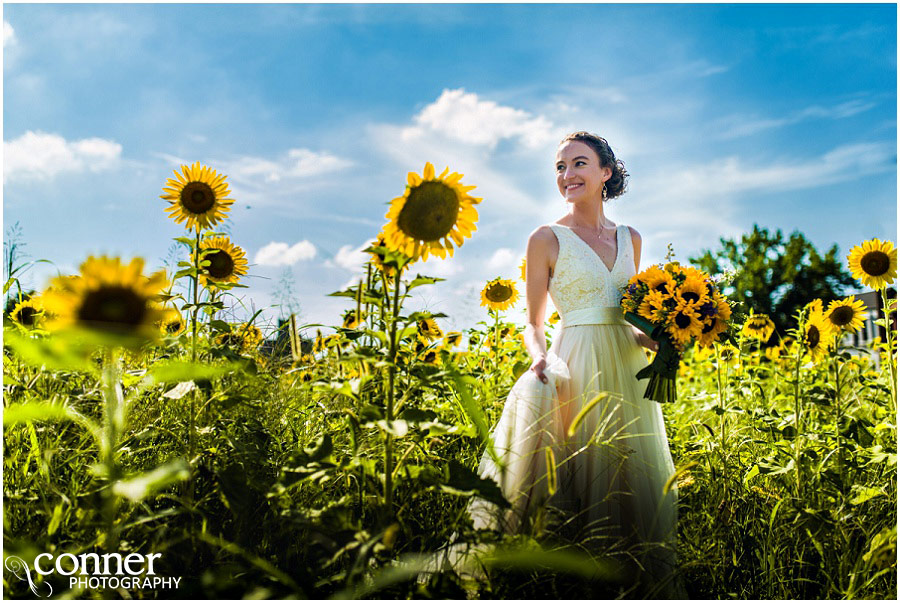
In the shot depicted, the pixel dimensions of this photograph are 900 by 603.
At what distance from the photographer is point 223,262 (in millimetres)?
2855

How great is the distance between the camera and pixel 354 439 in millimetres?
1969

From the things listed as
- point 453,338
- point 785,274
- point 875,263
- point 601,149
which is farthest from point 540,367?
point 785,274

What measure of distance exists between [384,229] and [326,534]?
97 cm

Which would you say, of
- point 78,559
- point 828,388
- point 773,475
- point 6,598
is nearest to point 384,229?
point 78,559

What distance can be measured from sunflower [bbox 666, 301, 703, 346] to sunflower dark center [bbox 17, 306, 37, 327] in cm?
351

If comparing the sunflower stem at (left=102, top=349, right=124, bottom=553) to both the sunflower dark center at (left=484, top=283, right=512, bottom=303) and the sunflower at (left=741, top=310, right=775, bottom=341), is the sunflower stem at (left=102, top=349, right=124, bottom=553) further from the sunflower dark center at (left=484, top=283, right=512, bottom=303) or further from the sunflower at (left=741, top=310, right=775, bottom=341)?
the sunflower at (left=741, top=310, right=775, bottom=341)

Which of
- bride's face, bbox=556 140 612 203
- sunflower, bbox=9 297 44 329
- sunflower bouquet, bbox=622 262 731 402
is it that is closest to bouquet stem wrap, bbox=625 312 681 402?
sunflower bouquet, bbox=622 262 731 402

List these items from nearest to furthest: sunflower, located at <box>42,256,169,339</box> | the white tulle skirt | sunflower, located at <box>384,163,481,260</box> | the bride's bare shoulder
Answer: sunflower, located at <box>42,256,169,339</box> → sunflower, located at <box>384,163,481,260</box> → the white tulle skirt → the bride's bare shoulder

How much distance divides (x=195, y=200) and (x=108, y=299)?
120 centimetres

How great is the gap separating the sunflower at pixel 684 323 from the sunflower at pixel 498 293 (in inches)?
70.0

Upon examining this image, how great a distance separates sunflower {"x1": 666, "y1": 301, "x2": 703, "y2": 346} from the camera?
9.11ft

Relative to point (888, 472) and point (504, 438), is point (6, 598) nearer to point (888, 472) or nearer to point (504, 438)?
point (504, 438)

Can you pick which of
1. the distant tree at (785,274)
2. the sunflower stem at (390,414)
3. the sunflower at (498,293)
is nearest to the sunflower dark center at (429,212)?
the sunflower stem at (390,414)

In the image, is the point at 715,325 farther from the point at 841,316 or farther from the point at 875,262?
the point at 875,262
